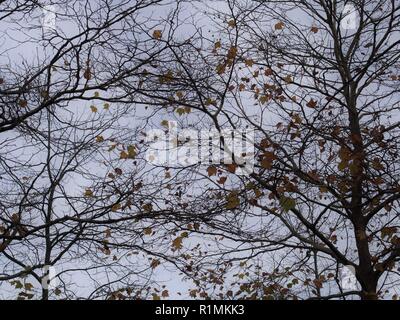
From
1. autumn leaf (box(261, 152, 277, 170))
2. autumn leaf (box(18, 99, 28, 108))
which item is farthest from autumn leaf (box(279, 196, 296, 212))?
autumn leaf (box(18, 99, 28, 108))

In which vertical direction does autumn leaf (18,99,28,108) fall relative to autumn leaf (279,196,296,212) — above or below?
above

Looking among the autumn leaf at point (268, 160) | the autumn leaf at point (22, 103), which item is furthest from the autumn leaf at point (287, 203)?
the autumn leaf at point (22, 103)

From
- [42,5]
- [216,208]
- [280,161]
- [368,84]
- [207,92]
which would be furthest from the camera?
[368,84]

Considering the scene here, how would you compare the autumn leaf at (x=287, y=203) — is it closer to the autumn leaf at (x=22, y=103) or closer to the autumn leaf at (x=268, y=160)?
the autumn leaf at (x=268, y=160)

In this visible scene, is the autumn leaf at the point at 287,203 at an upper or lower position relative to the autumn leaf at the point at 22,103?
lower

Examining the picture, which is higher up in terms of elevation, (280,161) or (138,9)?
(138,9)

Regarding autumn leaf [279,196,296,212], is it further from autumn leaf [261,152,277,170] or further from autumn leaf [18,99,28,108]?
autumn leaf [18,99,28,108]

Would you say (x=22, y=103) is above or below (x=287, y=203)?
above

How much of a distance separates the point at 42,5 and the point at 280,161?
372 centimetres

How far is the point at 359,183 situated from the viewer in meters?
7.53
